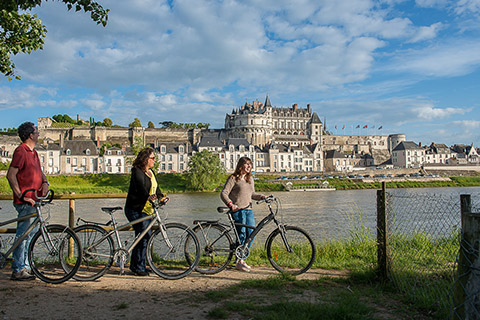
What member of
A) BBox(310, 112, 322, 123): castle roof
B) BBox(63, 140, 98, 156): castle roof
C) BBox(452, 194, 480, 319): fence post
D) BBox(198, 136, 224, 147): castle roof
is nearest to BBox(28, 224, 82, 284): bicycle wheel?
BBox(452, 194, 480, 319): fence post

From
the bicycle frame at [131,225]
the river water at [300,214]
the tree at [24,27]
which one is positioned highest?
the tree at [24,27]

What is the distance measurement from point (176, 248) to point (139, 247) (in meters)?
0.54

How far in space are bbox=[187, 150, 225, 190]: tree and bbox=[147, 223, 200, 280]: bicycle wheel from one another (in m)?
42.5

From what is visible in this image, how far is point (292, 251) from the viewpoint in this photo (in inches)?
226

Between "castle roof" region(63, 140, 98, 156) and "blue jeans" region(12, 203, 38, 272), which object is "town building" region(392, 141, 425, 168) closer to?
"castle roof" region(63, 140, 98, 156)

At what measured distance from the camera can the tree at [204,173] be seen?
48281mm

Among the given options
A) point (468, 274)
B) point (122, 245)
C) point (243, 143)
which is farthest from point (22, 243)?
point (243, 143)

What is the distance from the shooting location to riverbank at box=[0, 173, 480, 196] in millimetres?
45984

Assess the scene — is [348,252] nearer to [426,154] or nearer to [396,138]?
[426,154]

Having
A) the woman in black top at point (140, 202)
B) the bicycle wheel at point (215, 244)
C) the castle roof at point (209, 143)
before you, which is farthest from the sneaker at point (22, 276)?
the castle roof at point (209, 143)

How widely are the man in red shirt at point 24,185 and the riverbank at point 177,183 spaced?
1477 inches

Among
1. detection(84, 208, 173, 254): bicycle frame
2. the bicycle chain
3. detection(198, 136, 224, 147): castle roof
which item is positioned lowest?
the bicycle chain

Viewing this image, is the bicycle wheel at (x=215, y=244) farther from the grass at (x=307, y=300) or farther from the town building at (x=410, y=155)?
the town building at (x=410, y=155)

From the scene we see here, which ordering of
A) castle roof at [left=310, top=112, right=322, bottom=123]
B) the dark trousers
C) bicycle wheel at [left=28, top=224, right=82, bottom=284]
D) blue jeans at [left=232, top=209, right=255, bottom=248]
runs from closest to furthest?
1. bicycle wheel at [left=28, top=224, right=82, bottom=284]
2. the dark trousers
3. blue jeans at [left=232, top=209, right=255, bottom=248]
4. castle roof at [left=310, top=112, right=322, bottom=123]
